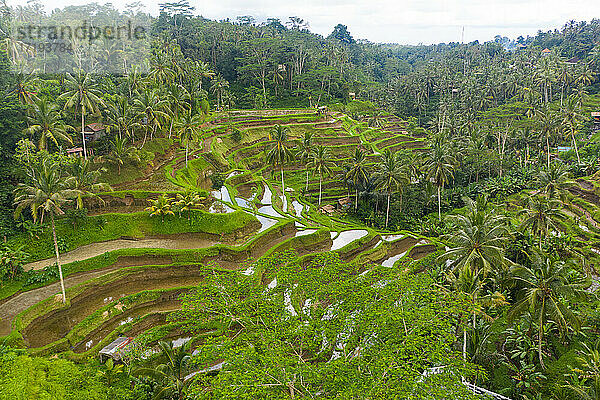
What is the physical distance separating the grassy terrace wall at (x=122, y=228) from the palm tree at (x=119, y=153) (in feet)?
27.3

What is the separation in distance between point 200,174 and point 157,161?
4.53m

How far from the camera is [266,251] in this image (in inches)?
1134

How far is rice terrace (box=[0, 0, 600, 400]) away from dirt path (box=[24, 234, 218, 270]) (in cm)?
17

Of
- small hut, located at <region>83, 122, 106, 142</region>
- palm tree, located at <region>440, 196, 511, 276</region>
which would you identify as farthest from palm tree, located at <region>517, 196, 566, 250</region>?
small hut, located at <region>83, 122, 106, 142</region>

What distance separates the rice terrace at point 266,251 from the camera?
14.9m

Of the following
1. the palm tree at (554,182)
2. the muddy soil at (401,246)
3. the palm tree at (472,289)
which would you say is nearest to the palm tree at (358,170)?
the muddy soil at (401,246)

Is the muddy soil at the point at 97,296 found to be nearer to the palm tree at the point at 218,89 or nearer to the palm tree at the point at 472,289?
the palm tree at the point at 472,289

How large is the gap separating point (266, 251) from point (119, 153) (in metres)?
16.5

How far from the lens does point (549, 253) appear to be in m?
29.2

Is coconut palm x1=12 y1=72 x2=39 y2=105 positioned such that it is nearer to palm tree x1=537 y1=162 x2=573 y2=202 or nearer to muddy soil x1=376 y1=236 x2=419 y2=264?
muddy soil x1=376 y1=236 x2=419 y2=264

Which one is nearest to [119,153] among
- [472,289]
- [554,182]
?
[472,289]

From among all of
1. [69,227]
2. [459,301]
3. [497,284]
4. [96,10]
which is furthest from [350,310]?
[96,10]

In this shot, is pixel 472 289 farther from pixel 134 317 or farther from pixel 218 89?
pixel 218 89

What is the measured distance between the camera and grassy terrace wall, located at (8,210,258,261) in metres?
23.8
